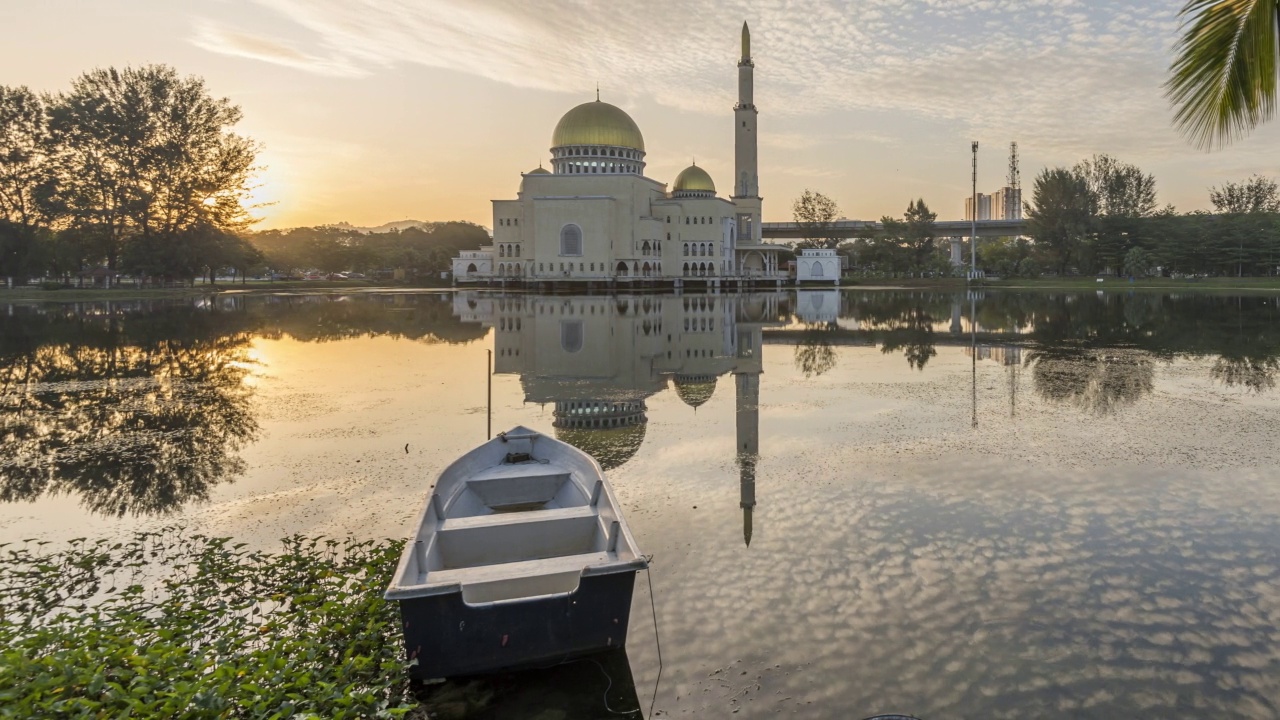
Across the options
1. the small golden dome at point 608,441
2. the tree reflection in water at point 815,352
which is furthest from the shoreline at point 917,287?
the small golden dome at point 608,441

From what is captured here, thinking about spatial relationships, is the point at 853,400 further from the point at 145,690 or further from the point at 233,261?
the point at 233,261

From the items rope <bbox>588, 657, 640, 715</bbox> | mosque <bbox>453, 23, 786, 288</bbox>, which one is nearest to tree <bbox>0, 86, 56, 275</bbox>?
mosque <bbox>453, 23, 786, 288</bbox>

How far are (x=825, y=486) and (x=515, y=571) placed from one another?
5.20 meters

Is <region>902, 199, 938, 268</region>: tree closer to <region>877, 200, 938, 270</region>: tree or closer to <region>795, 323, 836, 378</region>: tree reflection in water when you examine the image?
<region>877, 200, 938, 270</region>: tree

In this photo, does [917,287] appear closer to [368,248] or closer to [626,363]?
[626,363]

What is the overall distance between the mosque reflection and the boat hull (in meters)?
2.72

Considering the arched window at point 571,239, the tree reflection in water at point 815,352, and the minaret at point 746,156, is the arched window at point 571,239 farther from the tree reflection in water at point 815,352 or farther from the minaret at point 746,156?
the tree reflection in water at point 815,352

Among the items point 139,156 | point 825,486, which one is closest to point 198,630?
point 825,486

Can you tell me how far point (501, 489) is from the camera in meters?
8.41

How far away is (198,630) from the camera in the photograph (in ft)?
19.8

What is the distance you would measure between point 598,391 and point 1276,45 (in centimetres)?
1339

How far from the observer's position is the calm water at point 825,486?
5.53 meters

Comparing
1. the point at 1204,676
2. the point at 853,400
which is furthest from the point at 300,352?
the point at 1204,676

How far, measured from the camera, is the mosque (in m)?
73.6
